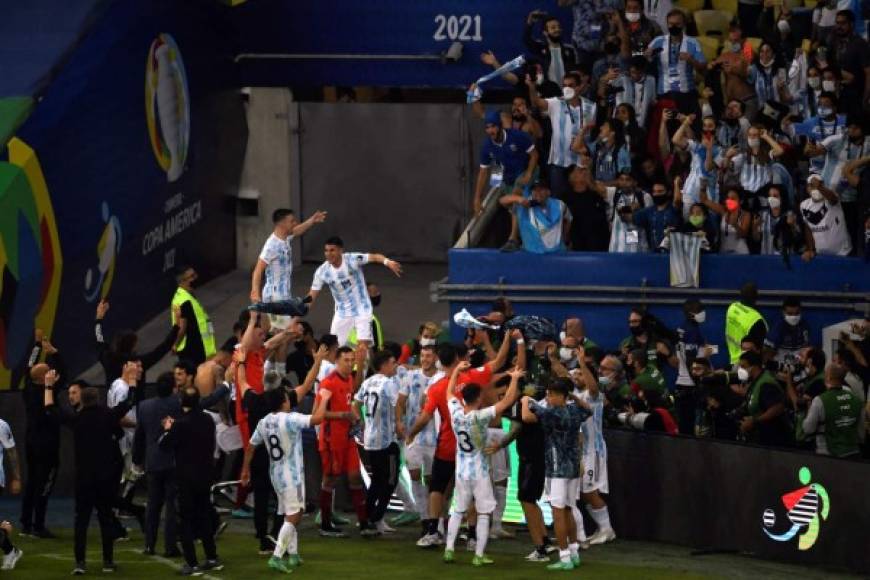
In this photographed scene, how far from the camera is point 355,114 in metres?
31.8

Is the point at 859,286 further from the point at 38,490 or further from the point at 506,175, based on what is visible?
the point at 38,490

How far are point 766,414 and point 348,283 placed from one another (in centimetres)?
504

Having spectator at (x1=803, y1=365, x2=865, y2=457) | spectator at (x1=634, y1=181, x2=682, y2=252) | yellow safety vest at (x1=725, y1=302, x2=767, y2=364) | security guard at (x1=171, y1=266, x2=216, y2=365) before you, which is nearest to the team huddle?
security guard at (x1=171, y1=266, x2=216, y2=365)

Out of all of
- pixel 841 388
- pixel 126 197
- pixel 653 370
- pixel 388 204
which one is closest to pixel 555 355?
pixel 653 370

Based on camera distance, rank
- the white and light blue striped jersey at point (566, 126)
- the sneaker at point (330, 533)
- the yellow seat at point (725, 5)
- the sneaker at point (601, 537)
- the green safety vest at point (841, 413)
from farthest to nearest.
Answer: the yellow seat at point (725, 5)
the white and light blue striped jersey at point (566, 126)
the sneaker at point (330, 533)
the sneaker at point (601, 537)
the green safety vest at point (841, 413)

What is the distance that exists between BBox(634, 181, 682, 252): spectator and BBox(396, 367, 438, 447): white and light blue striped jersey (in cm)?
534

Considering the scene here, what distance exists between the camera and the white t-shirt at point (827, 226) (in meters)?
25.0

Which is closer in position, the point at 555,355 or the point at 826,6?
the point at 555,355

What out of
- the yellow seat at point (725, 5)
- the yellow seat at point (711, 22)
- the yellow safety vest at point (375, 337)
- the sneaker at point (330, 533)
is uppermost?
the yellow seat at point (725, 5)

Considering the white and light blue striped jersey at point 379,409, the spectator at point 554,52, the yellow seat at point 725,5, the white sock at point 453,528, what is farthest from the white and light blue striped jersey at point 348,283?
the yellow seat at point 725,5

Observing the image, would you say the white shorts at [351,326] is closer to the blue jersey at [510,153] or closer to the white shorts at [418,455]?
the white shorts at [418,455]

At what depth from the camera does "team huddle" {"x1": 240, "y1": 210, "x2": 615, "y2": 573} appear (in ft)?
63.6

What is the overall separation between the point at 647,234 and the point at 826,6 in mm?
4763

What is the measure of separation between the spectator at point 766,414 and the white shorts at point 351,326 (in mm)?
4549
